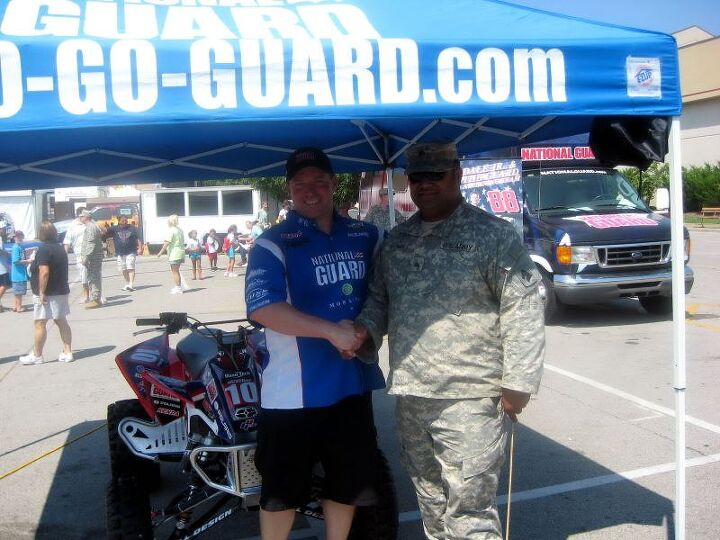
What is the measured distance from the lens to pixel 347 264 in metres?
2.89

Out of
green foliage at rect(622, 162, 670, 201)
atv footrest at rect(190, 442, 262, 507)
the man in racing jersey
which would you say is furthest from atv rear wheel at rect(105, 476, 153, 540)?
green foliage at rect(622, 162, 670, 201)

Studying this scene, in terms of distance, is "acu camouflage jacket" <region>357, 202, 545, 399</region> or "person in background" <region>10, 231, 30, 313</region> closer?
"acu camouflage jacket" <region>357, 202, 545, 399</region>

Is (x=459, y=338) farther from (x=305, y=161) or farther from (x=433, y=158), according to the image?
(x=305, y=161)

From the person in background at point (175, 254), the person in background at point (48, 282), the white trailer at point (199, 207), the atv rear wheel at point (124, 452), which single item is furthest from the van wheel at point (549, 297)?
the white trailer at point (199, 207)

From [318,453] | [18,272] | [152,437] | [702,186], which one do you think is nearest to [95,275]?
[18,272]

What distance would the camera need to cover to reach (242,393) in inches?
123

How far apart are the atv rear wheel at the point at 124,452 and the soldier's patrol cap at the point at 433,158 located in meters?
2.08

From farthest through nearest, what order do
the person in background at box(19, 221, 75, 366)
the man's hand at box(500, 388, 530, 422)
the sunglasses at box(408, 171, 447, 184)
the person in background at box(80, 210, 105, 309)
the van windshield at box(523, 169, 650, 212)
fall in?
1. the person in background at box(80, 210, 105, 309)
2. the van windshield at box(523, 169, 650, 212)
3. the person in background at box(19, 221, 75, 366)
4. the sunglasses at box(408, 171, 447, 184)
5. the man's hand at box(500, 388, 530, 422)

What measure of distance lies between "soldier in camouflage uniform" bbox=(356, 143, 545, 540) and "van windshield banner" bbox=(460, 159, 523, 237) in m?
7.35

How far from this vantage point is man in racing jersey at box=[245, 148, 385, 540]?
2.77 metres

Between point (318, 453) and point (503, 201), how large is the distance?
7873 millimetres

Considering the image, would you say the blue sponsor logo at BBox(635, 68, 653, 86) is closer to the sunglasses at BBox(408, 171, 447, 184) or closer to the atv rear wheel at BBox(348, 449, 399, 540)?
the sunglasses at BBox(408, 171, 447, 184)

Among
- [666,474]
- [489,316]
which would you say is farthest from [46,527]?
[666,474]

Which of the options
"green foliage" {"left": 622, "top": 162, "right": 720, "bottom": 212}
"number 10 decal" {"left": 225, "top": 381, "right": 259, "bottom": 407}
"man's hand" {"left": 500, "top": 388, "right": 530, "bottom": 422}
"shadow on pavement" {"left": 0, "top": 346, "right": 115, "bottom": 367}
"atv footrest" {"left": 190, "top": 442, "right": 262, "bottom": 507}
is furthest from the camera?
"green foliage" {"left": 622, "top": 162, "right": 720, "bottom": 212}
